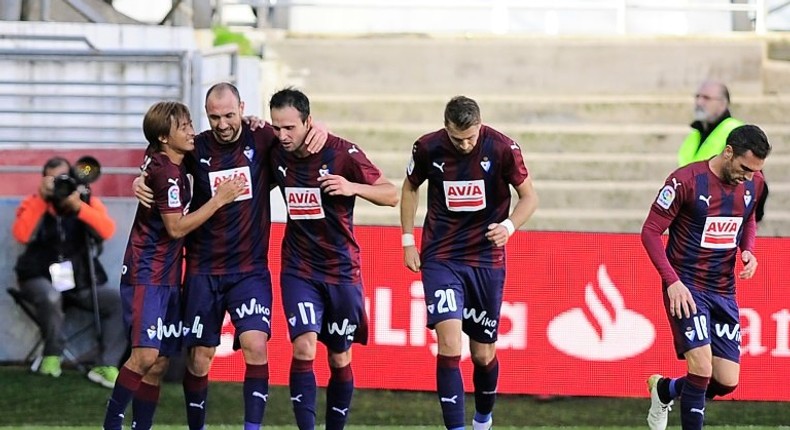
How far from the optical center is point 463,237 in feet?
31.2

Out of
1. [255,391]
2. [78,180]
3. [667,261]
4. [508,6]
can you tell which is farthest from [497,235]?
[508,6]

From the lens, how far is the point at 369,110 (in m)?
16.2

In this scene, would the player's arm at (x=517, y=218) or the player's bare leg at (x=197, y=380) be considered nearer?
the player's bare leg at (x=197, y=380)

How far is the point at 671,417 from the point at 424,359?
1.93m

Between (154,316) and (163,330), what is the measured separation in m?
0.13

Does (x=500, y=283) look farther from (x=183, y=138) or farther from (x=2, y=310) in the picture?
(x=2, y=310)

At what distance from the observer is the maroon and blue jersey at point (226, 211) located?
8.95m

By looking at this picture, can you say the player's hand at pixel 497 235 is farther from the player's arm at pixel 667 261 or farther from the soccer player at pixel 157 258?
the soccer player at pixel 157 258

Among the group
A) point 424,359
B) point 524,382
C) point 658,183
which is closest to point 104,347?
point 424,359

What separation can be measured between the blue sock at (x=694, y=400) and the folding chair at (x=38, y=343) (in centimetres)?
504

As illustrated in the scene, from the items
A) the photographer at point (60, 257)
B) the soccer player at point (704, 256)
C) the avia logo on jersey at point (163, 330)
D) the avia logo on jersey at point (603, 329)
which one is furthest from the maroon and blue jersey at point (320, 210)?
the photographer at point (60, 257)

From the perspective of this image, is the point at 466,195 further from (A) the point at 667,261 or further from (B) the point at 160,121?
(B) the point at 160,121

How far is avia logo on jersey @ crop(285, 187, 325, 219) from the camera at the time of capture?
29.5ft

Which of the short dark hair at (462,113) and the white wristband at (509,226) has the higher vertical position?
the short dark hair at (462,113)
